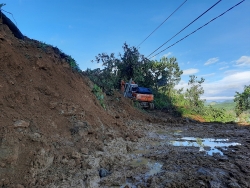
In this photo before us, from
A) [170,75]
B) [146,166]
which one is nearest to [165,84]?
[170,75]

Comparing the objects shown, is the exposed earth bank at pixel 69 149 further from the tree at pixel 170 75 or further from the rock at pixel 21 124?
the tree at pixel 170 75

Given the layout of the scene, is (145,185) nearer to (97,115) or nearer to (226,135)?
(97,115)

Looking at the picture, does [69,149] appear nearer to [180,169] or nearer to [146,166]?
[146,166]

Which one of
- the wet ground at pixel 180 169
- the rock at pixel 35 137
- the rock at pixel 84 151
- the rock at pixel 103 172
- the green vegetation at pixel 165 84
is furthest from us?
the green vegetation at pixel 165 84

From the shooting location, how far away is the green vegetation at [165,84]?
1997 centimetres

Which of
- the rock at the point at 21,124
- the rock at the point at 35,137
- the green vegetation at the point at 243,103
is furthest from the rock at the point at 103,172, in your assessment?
the green vegetation at the point at 243,103

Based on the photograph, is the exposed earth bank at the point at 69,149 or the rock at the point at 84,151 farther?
the rock at the point at 84,151

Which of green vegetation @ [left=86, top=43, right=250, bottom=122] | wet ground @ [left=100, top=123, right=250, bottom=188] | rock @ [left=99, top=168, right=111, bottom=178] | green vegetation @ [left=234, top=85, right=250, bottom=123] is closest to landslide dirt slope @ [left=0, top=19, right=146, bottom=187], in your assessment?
rock @ [left=99, top=168, right=111, bottom=178]

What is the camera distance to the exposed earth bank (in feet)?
11.6

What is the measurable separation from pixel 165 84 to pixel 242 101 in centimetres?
1083

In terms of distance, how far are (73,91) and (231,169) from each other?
18.1ft

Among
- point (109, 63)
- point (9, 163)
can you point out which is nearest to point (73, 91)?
point (9, 163)

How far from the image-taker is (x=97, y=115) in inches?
285

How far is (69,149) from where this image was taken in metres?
4.51
